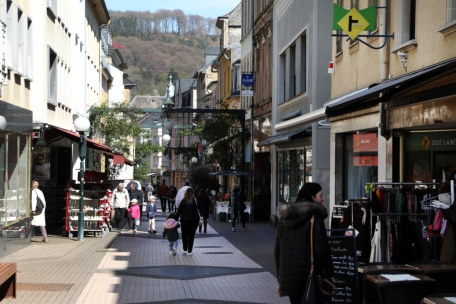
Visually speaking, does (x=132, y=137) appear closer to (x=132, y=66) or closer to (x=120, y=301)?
(x=120, y=301)

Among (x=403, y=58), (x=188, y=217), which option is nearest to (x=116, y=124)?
(x=188, y=217)

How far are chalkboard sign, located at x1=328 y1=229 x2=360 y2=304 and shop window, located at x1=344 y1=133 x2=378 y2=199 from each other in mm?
6105

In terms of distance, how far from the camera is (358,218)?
37.4 feet

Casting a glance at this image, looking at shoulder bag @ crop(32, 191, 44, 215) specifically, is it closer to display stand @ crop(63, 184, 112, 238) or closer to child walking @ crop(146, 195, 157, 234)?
display stand @ crop(63, 184, 112, 238)

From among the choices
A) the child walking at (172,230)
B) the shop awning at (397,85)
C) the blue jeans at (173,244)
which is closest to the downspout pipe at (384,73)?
the shop awning at (397,85)

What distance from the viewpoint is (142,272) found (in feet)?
49.8

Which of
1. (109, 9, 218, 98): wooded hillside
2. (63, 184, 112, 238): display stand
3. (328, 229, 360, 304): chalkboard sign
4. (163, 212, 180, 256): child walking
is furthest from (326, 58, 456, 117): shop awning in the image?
(109, 9, 218, 98): wooded hillside

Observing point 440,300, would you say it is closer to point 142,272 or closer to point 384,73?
point 384,73

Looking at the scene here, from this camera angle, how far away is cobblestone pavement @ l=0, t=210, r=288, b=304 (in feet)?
39.5

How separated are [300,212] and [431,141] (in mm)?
5818

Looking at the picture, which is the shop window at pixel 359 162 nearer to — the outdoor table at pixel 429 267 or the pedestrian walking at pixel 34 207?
the outdoor table at pixel 429 267

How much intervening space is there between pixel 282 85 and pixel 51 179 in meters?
9.27

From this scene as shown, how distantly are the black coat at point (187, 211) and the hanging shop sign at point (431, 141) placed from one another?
6.21 metres

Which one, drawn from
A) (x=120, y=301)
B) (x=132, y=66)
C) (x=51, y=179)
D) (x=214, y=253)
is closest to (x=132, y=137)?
(x=51, y=179)
